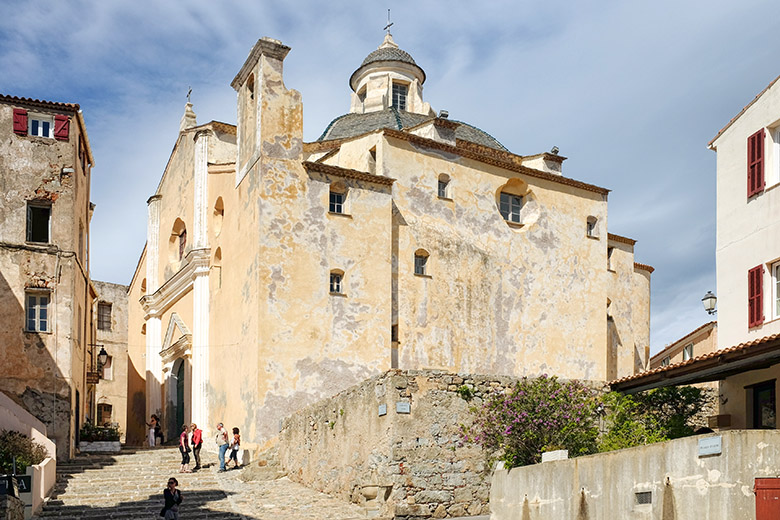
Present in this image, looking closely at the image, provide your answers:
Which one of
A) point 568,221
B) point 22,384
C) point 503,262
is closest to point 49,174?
point 22,384

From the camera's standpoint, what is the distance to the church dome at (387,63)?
46.1 m

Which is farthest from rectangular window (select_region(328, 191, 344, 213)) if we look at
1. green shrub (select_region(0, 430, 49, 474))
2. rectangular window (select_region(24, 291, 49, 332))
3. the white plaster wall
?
the white plaster wall

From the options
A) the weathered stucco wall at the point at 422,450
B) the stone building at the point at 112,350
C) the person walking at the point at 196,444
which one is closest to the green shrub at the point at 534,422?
the weathered stucco wall at the point at 422,450

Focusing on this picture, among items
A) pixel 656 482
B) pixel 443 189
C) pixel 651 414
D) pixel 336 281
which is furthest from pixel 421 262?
pixel 656 482

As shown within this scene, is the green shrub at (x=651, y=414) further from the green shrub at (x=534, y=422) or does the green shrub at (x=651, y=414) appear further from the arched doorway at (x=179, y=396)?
the arched doorway at (x=179, y=396)

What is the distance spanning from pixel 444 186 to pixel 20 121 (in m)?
14.2

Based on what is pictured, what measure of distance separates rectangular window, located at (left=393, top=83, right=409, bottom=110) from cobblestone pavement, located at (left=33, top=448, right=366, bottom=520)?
23242 millimetres

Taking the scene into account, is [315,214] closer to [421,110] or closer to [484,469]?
[484,469]

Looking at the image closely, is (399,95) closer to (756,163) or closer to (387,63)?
(387,63)

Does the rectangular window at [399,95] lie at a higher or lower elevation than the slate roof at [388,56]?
lower

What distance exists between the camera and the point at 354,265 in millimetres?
30406

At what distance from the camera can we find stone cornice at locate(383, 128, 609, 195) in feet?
109

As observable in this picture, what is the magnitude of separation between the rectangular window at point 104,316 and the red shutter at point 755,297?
37.4m

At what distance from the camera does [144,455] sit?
28688 mm
